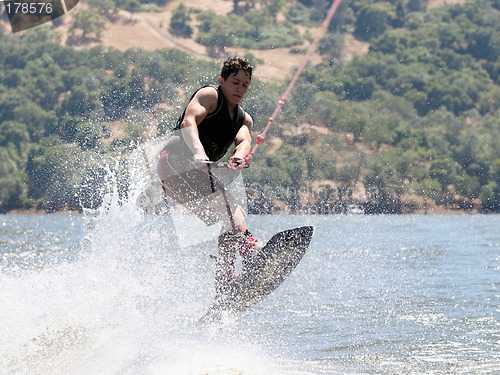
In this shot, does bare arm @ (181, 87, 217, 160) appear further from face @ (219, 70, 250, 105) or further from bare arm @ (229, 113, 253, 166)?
bare arm @ (229, 113, 253, 166)

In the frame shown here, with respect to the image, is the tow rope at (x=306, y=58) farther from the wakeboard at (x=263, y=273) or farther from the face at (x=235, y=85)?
the wakeboard at (x=263, y=273)

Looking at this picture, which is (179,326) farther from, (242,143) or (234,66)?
(234,66)

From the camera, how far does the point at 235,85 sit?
771 cm

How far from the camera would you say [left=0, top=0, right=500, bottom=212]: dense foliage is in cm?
7362

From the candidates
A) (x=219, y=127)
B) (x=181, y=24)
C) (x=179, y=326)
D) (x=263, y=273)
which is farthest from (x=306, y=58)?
(x=181, y=24)

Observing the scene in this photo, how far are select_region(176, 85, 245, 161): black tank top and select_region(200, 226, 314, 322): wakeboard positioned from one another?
0.85 m

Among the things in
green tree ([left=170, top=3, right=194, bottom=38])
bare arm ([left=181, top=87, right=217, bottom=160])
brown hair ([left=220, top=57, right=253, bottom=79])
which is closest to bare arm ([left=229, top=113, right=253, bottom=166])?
bare arm ([left=181, top=87, right=217, bottom=160])

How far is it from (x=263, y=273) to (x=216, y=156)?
A: 1043 mm

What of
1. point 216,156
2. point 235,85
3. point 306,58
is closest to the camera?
point 306,58

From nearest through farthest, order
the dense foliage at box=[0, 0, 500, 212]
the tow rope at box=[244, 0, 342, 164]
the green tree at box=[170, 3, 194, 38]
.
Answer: the tow rope at box=[244, 0, 342, 164]
the dense foliage at box=[0, 0, 500, 212]
the green tree at box=[170, 3, 194, 38]

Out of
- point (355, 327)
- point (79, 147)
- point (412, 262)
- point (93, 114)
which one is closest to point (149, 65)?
point (93, 114)

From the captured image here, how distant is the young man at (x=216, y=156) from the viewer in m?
7.68

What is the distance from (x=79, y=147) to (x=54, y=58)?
169ft

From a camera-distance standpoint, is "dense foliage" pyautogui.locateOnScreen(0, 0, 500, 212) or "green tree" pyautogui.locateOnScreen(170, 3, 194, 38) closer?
"dense foliage" pyautogui.locateOnScreen(0, 0, 500, 212)
